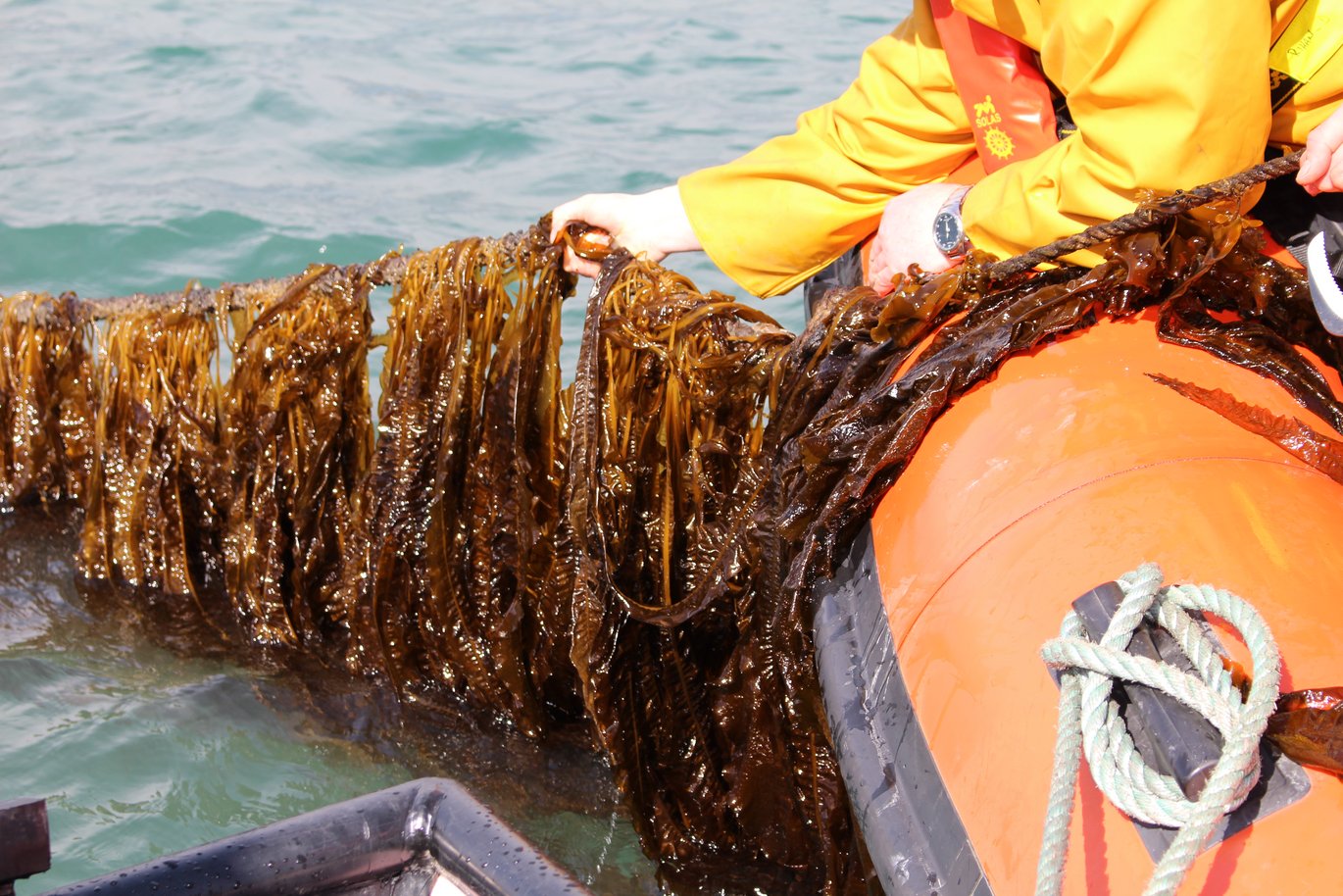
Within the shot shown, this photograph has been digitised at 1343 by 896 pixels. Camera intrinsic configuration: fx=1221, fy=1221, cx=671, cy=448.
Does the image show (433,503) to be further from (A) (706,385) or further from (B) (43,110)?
(B) (43,110)

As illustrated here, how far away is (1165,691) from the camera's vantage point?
125cm

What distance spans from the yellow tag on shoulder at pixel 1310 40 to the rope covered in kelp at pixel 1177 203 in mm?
129

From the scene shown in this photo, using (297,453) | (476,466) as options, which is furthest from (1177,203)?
(297,453)

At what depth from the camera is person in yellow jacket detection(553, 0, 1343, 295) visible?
169cm

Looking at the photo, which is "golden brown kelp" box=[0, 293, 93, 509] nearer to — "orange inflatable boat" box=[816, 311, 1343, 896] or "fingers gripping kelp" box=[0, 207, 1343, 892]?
"fingers gripping kelp" box=[0, 207, 1343, 892]

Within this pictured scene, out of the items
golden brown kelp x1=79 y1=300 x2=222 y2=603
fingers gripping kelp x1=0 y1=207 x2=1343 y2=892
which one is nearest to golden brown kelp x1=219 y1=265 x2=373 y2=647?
fingers gripping kelp x1=0 y1=207 x2=1343 y2=892

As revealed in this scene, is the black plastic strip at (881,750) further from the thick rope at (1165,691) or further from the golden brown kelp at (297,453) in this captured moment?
the golden brown kelp at (297,453)

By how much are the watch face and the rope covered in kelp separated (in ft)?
0.89

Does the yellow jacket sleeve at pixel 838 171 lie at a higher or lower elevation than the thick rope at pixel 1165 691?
higher

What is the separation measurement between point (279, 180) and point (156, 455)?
13.8 feet

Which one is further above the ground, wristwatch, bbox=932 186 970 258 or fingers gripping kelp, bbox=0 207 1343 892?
wristwatch, bbox=932 186 970 258

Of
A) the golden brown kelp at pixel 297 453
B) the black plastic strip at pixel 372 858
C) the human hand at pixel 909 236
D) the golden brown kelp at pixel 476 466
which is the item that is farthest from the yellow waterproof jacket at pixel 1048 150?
the black plastic strip at pixel 372 858

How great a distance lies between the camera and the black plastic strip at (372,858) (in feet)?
4.73

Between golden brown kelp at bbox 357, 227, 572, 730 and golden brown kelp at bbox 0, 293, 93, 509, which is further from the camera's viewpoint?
golden brown kelp at bbox 0, 293, 93, 509
